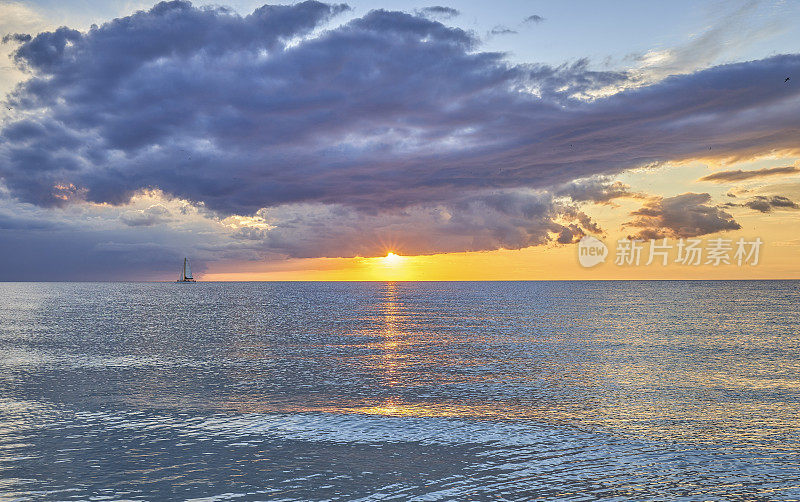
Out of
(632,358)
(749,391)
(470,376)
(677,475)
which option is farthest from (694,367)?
(677,475)

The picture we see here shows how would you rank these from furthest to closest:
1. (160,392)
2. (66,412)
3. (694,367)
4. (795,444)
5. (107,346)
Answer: (107,346) < (694,367) < (160,392) < (66,412) < (795,444)

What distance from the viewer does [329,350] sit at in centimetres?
5669

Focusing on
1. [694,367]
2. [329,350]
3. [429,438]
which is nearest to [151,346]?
[329,350]

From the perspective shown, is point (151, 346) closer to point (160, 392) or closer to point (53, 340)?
point (53, 340)

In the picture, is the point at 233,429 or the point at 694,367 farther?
the point at 694,367

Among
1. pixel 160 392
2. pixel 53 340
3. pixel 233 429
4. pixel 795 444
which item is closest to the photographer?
pixel 795 444

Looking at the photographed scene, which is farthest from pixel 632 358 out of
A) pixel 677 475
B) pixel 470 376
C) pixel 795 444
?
pixel 677 475

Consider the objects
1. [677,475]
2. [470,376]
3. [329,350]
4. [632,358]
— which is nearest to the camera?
[677,475]

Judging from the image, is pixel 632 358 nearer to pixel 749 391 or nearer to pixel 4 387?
pixel 749 391

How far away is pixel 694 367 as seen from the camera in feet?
149

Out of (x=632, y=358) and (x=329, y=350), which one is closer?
(x=632, y=358)

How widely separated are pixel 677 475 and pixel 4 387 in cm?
3893

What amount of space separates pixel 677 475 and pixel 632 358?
32.7m

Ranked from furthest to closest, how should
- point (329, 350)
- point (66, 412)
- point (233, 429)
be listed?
point (329, 350), point (66, 412), point (233, 429)
